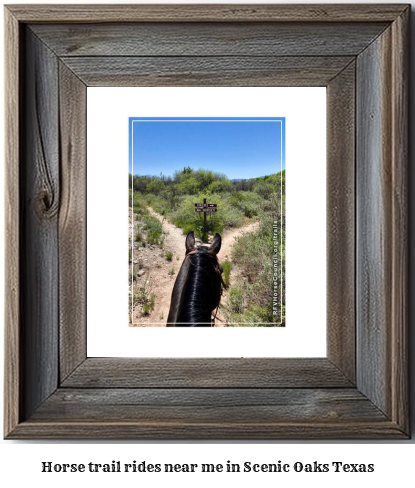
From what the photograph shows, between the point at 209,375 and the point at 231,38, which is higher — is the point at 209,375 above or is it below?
below

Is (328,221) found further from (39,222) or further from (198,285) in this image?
(39,222)

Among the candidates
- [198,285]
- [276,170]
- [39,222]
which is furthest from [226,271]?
[39,222]

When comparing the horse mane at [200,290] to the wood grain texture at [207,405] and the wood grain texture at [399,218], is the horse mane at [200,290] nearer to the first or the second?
the wood grain texture at [207,405]

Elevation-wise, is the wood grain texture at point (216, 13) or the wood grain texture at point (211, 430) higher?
the wood grain texture at point (216, 13)

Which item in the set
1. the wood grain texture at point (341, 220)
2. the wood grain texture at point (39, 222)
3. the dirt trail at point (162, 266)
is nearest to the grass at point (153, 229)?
the dirt trail at point (162, 266)

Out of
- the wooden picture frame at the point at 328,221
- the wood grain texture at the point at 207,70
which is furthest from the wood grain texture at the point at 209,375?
the wood grain texture at the point at 207,70

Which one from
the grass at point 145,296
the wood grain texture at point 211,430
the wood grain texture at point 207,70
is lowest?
the wood grain texture at point 211,430
